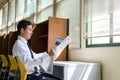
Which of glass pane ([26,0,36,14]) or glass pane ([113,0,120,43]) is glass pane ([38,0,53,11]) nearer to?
glass pane ([26,0,36,14])

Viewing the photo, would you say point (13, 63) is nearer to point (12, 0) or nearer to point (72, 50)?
point (72, 50)

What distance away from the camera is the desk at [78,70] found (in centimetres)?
324

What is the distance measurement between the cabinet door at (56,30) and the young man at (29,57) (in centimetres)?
155

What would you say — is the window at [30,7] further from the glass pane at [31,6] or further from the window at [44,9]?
the window at [44,9]

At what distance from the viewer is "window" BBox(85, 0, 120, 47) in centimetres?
323

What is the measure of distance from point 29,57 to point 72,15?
222 cm

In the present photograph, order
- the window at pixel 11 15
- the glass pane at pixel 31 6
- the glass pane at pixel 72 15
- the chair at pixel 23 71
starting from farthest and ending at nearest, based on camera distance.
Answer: the window at pixel 11 15 → the glass pane at pixel 31 6 → the glass pane at pixel 72 15 → the chair at pixel 23 71

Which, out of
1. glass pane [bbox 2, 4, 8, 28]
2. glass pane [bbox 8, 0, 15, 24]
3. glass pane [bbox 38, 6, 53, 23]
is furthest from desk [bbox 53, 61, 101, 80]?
glass pane [bbox 2, 4, 8, 28]

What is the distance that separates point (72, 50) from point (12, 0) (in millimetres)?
5556

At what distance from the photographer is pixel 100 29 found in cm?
352

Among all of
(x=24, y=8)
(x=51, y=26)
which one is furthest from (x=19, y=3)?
(x=51, y=26)

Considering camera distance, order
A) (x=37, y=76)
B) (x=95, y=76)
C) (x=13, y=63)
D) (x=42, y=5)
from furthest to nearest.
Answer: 1. (x=42, y=5)
2. (x=95, y=76)
3. (x=13, y=63)
4. (x=37, y=76)

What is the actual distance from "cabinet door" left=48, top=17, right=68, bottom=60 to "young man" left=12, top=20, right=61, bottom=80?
1.55 m

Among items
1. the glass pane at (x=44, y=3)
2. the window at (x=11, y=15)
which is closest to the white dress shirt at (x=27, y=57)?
the glass pane at (x=44, y=3)
